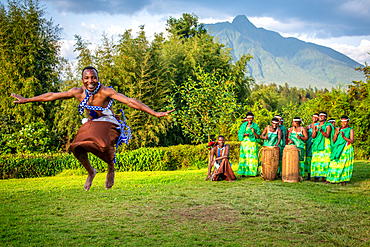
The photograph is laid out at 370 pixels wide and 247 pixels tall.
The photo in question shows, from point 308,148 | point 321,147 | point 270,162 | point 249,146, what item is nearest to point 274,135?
point 270,162

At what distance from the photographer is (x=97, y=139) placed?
163 inches

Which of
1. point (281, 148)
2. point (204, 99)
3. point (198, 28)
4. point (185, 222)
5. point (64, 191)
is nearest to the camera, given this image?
point (185, 222)

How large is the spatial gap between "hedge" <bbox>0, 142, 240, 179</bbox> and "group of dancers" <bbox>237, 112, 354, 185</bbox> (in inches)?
143

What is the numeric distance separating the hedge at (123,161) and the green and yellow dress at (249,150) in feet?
12.2

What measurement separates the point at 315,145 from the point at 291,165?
3.48 feet

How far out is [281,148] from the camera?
11180 mm

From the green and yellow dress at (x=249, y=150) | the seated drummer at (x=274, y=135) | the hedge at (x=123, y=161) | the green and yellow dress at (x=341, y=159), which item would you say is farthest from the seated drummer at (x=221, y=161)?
the hedge at (x=123, y=161)

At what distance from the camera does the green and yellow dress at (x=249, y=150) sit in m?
11.1

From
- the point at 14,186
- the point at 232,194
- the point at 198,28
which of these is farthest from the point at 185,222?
the point at 198,28

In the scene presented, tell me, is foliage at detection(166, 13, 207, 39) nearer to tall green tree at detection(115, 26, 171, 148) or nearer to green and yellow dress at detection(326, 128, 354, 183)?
tall green tree at detection(115, 26, 171, 148)

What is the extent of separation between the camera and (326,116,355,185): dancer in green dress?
9539mm

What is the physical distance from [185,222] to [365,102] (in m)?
15.8

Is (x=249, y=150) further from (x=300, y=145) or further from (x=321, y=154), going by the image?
(x=321, y=154)

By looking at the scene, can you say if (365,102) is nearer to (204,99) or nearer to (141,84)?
(204,99)
